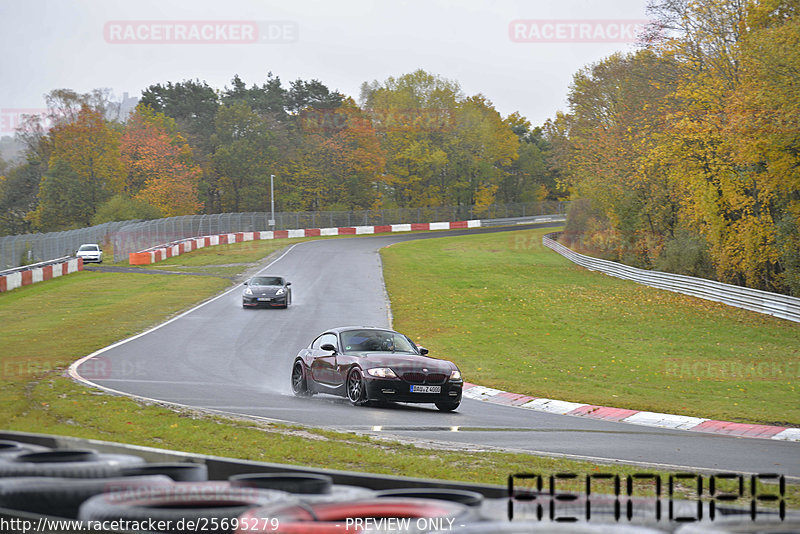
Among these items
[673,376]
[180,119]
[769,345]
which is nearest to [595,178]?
[769,345]

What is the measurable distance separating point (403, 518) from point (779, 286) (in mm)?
34504

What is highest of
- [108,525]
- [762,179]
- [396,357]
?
[762,179]

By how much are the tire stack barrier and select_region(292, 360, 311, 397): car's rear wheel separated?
1041cm

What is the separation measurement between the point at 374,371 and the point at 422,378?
87cm

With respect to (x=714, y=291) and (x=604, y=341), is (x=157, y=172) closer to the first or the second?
(x=714, y=291)

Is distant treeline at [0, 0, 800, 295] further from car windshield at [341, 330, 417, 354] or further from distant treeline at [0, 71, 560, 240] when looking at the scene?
car windshield at [341, 330, 417, 354]

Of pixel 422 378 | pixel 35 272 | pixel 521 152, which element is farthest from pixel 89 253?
pixel 521 152

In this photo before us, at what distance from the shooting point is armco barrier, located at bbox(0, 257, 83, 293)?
120ft

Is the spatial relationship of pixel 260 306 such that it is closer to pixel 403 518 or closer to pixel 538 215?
pixel 403 518

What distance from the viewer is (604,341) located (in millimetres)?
24594

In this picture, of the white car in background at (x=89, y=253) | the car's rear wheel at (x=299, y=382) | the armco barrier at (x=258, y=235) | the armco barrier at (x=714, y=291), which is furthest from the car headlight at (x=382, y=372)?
the white car in background at (x=89, y=253)

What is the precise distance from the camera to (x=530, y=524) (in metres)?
3.98

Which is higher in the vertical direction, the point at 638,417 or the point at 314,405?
the point at 314,405
